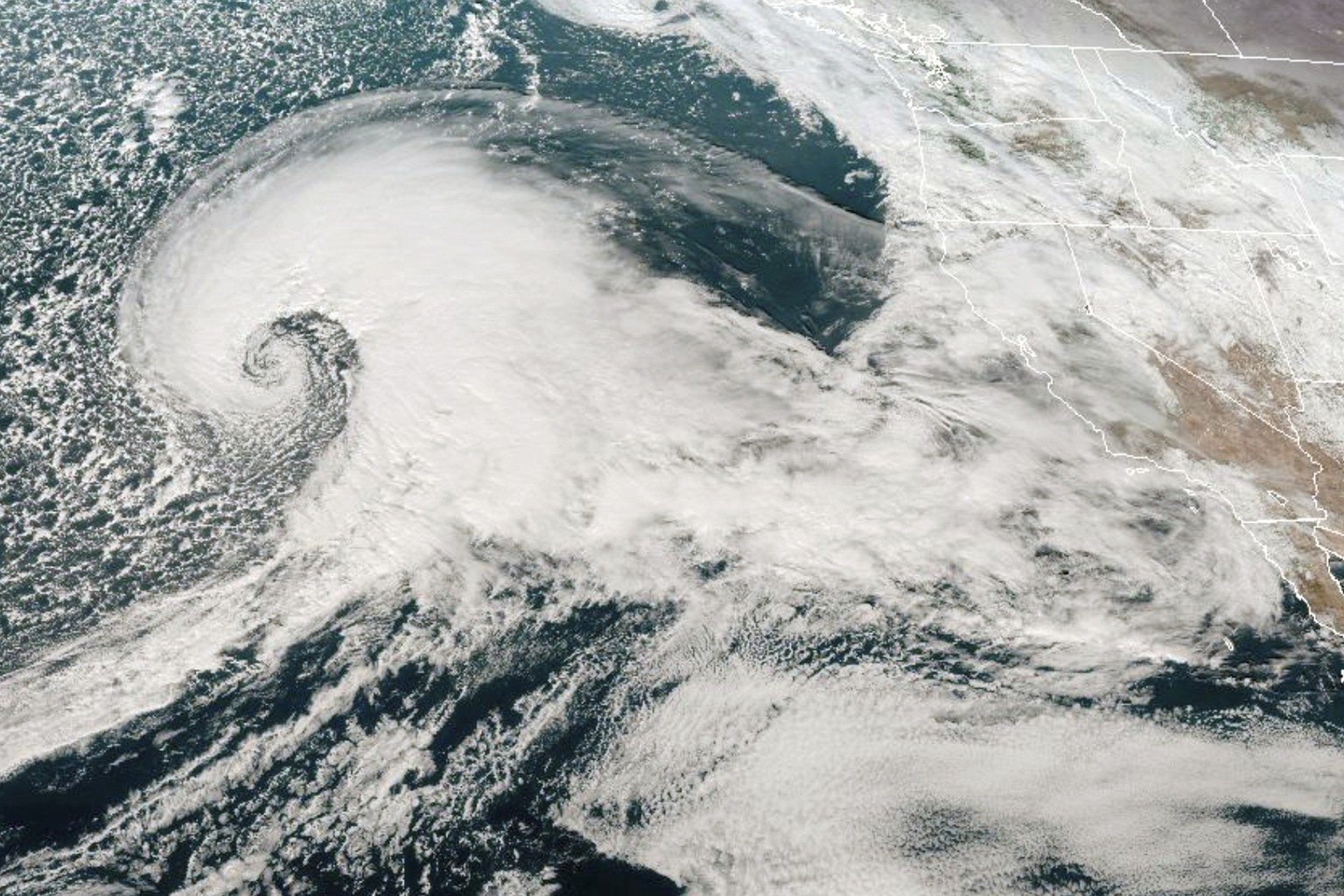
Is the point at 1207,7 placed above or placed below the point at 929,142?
above

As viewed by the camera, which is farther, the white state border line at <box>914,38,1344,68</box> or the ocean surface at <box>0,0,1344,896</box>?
the white state border line at <box>914,38,1344,68</box>

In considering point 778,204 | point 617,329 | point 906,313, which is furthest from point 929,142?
point 617,329

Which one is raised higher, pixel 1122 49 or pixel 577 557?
pixel 1122 49

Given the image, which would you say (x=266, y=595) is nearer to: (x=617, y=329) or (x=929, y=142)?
(x=617, y=329)

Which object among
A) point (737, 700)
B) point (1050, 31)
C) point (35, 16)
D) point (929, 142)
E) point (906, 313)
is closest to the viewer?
point (737, 700)

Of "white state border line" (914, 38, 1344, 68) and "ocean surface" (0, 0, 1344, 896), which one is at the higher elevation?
"white state border line" (914, 38, 1344, 68)

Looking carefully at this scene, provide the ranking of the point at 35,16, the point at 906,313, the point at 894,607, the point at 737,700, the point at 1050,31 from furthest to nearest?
the point at 1050,31, the point at 35,16, the point at 906,313, the point at 894,607, the point at 737,700

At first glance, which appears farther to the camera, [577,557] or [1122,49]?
[1122,49]

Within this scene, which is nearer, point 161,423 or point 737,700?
point 737,700

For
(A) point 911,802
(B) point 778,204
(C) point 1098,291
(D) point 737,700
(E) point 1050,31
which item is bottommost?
(A) point 911,802

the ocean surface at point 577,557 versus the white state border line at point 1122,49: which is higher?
the white state border line at point 1122,49

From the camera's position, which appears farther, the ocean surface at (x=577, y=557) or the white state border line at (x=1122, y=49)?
the white state border line at (x=1122, y=49)
